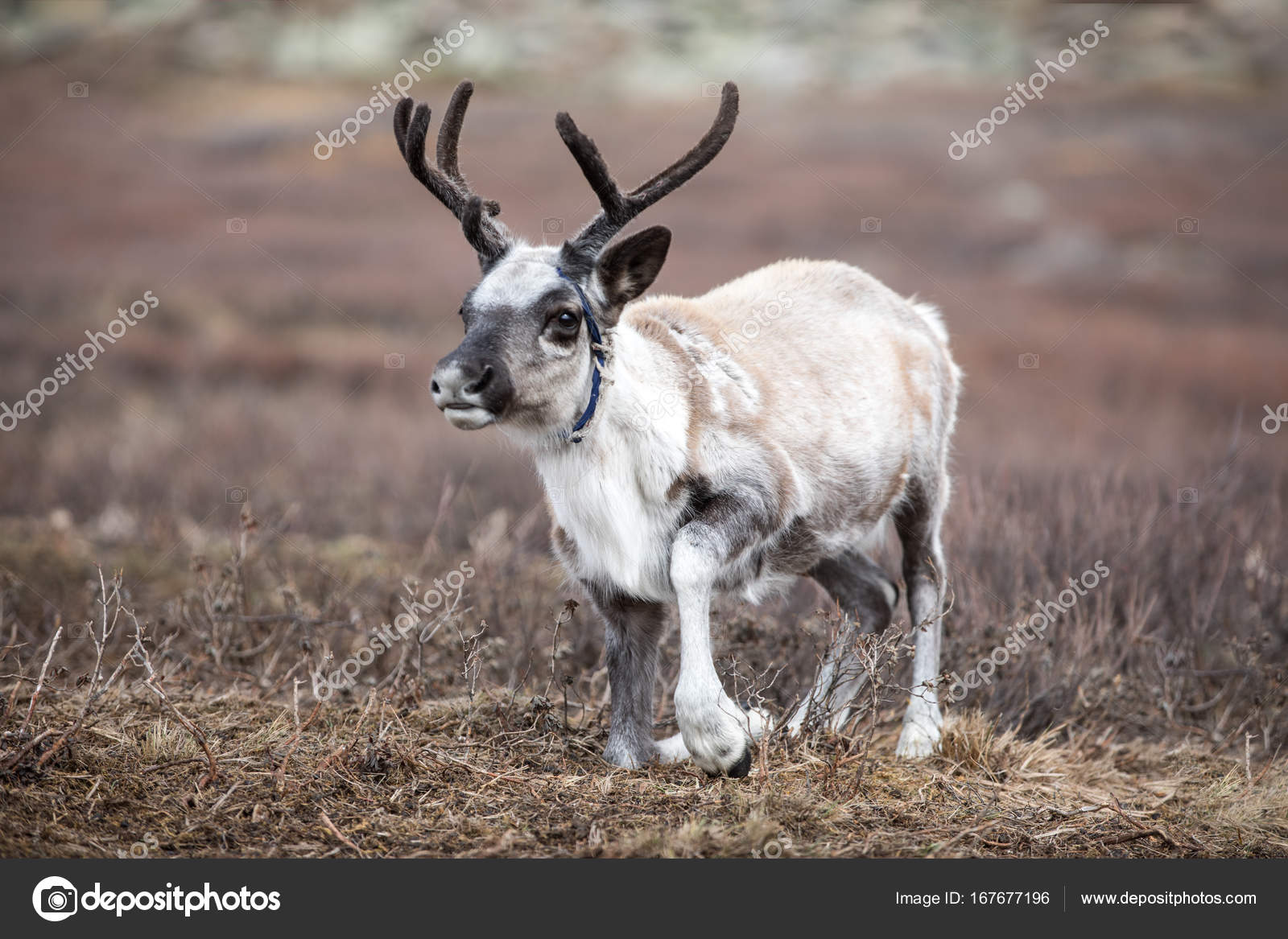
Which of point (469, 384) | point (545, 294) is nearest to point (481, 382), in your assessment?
point (469, 384)

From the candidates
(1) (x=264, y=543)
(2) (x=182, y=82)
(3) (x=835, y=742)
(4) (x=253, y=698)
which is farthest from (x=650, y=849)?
(2) (x=182, y=82)

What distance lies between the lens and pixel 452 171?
17.4ft

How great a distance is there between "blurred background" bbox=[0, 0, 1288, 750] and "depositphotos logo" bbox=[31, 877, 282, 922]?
5.09 m

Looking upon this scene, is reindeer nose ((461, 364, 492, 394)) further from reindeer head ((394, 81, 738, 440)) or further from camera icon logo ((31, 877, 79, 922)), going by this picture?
camera icon logo ((31, 877, 79, 922))

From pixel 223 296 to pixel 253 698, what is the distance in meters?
17.6

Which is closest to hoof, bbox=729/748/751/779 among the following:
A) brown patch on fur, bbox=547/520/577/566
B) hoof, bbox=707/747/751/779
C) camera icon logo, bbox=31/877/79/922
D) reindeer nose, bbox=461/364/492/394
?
hoof, bbox=707/747/751/779

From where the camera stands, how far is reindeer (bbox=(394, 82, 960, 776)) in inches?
180

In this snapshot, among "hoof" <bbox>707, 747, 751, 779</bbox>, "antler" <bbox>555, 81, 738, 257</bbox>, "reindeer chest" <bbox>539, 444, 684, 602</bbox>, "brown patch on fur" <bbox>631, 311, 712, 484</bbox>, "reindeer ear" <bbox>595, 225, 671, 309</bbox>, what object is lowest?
"hoof" <bbox>707, 747, 751, 779</bbox>

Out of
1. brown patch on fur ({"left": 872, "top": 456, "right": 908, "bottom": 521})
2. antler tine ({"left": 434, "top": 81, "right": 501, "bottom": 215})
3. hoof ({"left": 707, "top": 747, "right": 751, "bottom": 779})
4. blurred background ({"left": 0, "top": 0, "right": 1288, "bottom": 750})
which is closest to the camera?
hoof ({"left": 707, "top": 747, "right": 751, "bottom": 779})

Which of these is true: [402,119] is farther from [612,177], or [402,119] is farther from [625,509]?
[625,509]

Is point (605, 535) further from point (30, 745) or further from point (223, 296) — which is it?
point (223, 296)
